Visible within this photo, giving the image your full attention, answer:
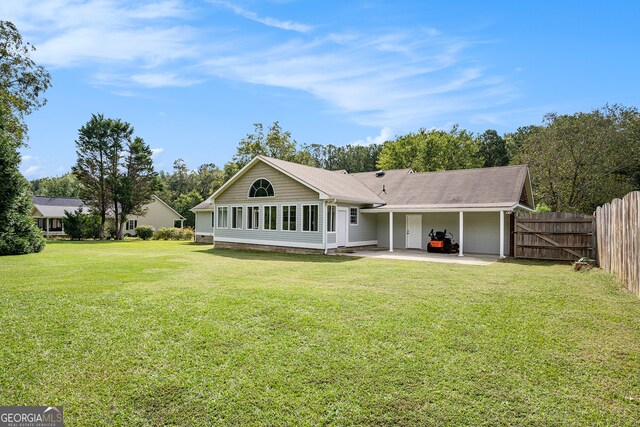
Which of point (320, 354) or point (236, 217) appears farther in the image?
point (236, 217)

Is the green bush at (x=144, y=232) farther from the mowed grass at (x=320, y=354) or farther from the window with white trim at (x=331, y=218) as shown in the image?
the mowed grass at (x=320, y=354)

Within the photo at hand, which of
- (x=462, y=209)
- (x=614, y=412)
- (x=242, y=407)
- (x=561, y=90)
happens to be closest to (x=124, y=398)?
(x=242, y=407)

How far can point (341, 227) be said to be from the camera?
17344mm

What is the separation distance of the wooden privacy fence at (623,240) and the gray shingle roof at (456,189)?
4.38m

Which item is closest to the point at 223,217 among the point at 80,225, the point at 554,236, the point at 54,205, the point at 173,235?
the point at 173,235

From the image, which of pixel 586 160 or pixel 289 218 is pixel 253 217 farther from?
pixel 586 160

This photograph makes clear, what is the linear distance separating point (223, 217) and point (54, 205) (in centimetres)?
2761

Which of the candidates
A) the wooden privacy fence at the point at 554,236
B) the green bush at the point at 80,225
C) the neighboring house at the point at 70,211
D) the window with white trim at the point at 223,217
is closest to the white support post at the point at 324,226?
the window with white trim at the point at 223,217

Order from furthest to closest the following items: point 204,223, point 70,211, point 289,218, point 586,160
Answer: point 70,211 → point 204,223 → point 586,160 → point 289,218

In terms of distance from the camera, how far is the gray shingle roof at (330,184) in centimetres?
1672

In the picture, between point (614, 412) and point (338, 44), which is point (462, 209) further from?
point (614, 412)

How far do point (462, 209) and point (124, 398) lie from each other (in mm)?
14540

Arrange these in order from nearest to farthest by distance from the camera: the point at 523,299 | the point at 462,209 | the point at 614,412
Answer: the point at 614,412 → the point at 523,299 → the point at 462,209

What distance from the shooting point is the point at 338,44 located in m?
12.7
